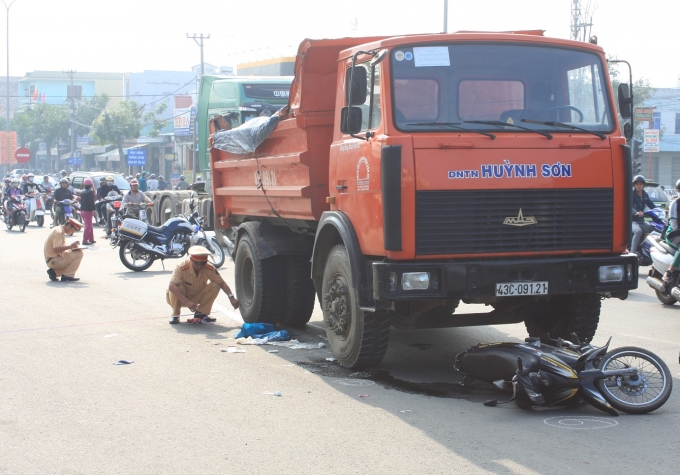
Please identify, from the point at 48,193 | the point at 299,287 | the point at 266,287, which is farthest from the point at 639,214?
the point at 48,193

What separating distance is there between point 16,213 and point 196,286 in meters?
20.4

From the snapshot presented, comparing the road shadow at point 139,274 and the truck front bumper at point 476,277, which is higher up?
the truck front bumper at point 476,277

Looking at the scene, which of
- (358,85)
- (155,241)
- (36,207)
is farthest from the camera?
(36,207)

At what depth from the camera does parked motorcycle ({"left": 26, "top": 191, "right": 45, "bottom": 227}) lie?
102ft

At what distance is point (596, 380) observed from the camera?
242 inches

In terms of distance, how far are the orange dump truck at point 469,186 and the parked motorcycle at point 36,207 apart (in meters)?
25.3

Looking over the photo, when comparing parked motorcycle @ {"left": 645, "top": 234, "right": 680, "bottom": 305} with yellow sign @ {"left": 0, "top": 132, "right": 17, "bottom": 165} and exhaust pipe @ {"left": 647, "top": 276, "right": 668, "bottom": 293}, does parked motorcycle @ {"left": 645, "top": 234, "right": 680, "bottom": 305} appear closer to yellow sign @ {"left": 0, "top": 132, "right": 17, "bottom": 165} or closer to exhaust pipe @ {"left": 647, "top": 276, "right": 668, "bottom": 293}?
exhaust pipe @ {"left": 647, "top": 276, "right": 668, "bottom": 293}

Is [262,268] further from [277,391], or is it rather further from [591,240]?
[591,240]

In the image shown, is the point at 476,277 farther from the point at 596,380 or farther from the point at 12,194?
the point at 12,194

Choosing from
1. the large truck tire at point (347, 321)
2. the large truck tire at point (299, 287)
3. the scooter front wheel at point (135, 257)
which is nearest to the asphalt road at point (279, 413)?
the large truck tire at point (347, 321)

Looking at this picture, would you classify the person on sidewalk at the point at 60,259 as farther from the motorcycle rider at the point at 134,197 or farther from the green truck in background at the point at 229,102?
the motorcycle rider at the point at 134,197

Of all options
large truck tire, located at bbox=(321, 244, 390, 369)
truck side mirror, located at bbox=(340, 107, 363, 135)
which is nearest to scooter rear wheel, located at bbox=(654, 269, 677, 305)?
large truck tire, located at bbox=(321, 244, 390, 369)

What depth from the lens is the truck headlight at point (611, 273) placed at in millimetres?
7023

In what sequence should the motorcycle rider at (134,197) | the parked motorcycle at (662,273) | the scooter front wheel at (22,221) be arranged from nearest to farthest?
the parked motorcycle at (662,273), the motorcycle rider at (134,197), the scooter front wheel at (22,221)
